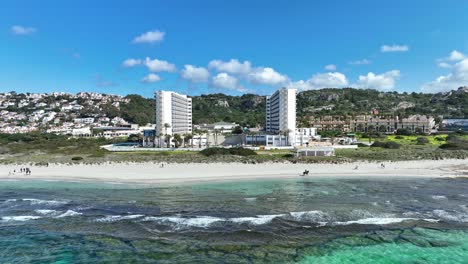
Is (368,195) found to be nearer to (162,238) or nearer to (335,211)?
(335,211)

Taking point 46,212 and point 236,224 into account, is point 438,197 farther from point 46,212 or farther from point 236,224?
point 46,212

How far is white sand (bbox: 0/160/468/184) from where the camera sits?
43938 millimetres

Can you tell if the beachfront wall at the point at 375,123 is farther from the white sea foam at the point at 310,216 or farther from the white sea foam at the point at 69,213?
the white sea foam at the point at 69,213

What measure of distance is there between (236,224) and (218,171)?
24607mm

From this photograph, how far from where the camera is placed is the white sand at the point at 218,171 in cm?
4394

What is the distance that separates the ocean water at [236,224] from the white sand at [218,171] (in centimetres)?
614

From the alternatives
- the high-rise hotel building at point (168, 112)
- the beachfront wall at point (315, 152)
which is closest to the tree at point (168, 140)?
the high-rise hotel building at point (168, 112)

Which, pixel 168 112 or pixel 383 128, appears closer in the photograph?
pixel 168 112

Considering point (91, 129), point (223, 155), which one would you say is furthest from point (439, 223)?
point (91, 129)

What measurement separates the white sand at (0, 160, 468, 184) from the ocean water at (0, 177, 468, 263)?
614 cm

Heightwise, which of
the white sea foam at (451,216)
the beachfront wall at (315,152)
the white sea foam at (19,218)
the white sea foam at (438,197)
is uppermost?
the beachfront wall at (315,152)

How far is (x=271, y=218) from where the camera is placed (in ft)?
82.3

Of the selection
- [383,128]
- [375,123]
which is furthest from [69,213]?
[375,123]

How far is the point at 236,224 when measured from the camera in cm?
2358
